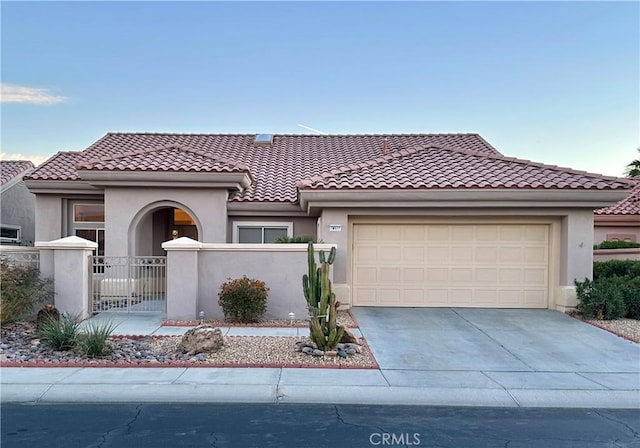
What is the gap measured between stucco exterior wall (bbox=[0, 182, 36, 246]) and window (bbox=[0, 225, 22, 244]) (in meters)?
0.18

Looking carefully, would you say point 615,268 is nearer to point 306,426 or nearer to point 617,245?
point 617,245

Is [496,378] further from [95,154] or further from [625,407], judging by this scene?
[95,154]

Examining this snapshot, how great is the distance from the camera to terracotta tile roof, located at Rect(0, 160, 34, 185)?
69.5ft

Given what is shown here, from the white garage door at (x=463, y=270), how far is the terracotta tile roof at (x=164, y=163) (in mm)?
4659

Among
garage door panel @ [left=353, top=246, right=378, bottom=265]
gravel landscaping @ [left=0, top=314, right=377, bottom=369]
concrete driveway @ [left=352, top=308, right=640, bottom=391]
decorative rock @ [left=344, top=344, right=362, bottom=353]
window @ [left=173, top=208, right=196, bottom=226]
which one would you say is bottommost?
concrete driveway @ [left=352, top=308, right=640, bottom=391]

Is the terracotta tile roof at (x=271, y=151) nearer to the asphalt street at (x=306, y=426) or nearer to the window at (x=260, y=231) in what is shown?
the window at (x=260, y=231)

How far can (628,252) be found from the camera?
17281 mm

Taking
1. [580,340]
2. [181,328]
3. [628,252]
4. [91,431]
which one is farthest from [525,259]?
[91,431]

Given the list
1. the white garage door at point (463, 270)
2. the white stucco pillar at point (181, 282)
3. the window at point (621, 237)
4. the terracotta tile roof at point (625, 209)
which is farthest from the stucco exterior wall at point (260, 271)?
the window at point (621, 237)

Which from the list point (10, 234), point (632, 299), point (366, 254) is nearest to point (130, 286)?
point (366, 254)

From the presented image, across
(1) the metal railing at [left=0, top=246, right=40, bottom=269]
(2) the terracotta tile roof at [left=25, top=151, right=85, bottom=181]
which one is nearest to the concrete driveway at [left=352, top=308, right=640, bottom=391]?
(1) the metal railing at [left=0, top=246, right=40, bottom=269]

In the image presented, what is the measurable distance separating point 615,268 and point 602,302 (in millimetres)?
3611

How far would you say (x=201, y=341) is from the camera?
30.0 ft

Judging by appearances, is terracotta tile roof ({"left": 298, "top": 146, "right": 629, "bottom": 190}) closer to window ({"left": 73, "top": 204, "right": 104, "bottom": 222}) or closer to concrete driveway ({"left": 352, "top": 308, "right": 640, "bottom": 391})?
concrete driveway ({"left": 352, "top": 308, "right": 640, "bottom": 391})
